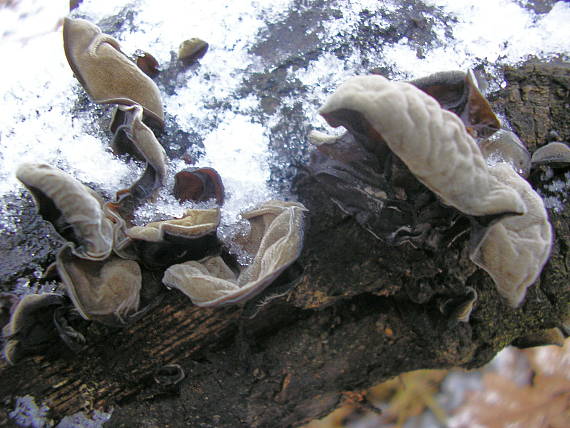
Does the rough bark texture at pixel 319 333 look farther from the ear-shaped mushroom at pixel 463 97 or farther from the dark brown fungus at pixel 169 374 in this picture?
the ear-shaped mushroom at pixel 463 97

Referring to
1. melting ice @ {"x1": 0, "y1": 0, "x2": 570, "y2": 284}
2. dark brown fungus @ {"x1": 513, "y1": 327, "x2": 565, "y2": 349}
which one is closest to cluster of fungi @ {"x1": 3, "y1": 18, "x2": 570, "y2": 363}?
melting ice @ {"x1": 0, "y1": 0, "x2": 570, "y2": 284}

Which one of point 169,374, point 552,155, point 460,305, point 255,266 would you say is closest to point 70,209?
point 255,266

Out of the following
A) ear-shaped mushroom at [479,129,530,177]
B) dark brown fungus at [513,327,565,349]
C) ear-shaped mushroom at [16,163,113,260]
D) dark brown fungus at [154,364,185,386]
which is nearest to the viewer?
ear-shaped mushroom at [16,163,113,260]

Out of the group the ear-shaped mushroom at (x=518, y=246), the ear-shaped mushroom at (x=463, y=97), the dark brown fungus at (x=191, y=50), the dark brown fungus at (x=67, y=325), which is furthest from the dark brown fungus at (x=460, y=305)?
the dark brown fungus at (x=191, y=50)

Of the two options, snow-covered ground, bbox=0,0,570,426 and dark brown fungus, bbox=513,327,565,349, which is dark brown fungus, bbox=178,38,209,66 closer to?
snow-covered ground, bbox=0,0,570,426

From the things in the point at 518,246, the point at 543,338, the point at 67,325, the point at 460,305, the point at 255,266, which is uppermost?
the point at 518,246

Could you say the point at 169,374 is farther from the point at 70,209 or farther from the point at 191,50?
the point at 191,50

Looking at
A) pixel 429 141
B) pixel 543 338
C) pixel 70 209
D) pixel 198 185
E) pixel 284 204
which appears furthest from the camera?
pixel 543 338
